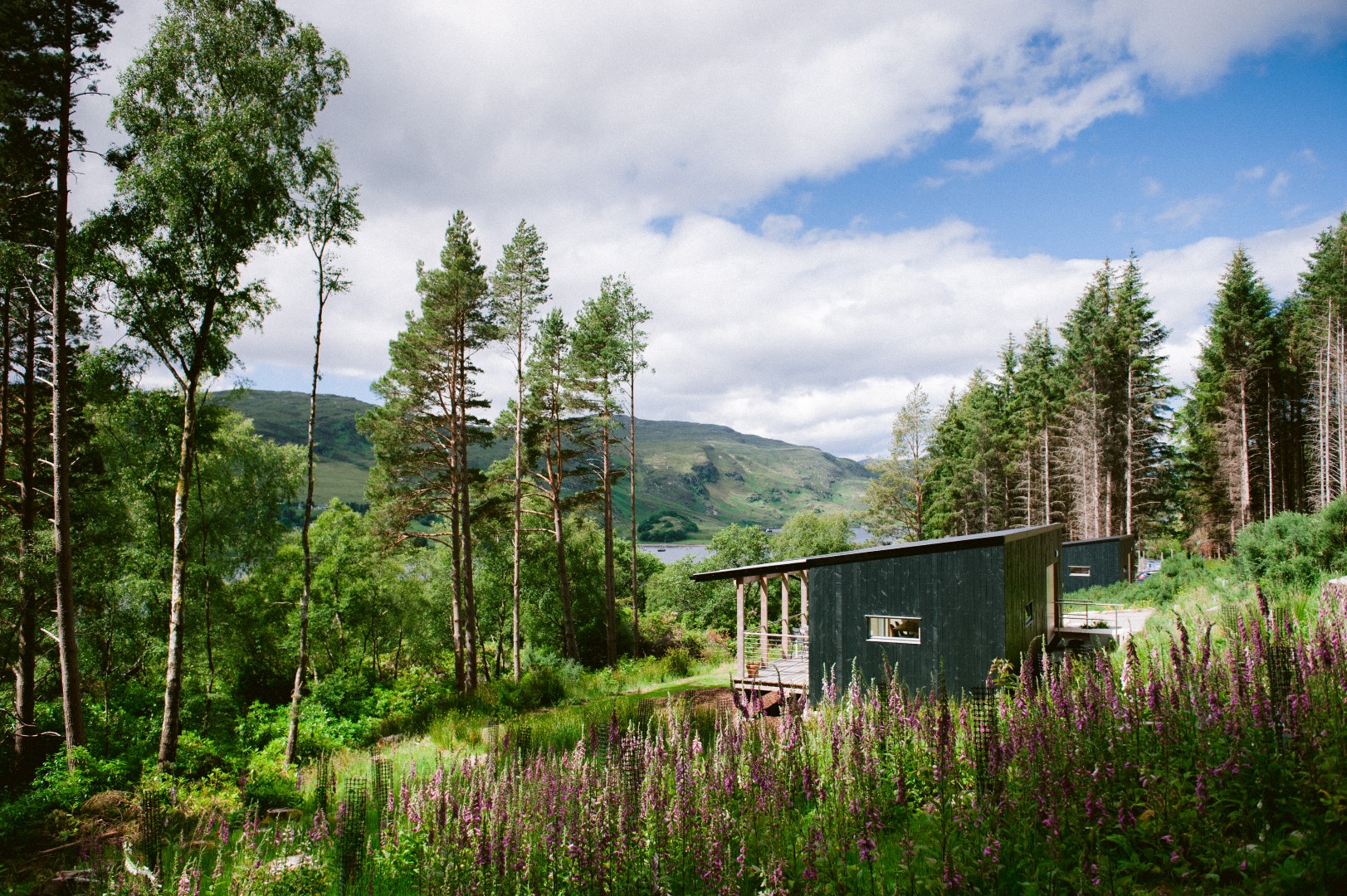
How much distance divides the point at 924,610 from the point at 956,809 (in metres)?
9.43

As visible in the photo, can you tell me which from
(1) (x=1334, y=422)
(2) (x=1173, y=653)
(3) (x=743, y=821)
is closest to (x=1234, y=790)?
(2) (x=1173, y=653)

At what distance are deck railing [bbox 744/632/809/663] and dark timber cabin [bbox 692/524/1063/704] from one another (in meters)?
2.10

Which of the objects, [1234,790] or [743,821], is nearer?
[1234,790]

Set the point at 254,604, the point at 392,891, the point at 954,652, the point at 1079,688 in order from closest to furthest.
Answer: the point at 1079,688, the point at 392,891, the point at 954,652, the point at 254,604

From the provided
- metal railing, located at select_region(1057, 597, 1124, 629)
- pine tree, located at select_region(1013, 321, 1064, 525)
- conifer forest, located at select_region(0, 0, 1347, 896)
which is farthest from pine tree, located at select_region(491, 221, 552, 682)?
pine tree, located at select_region(1013, 321, 1064, 525)

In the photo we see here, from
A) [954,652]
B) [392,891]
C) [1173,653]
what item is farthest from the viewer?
[954,652]

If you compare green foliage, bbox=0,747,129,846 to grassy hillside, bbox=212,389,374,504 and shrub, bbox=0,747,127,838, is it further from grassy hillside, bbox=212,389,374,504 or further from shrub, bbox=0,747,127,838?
grassy hillside, bbox=212,389,374,504

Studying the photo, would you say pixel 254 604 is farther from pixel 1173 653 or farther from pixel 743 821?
pixel 1173 653

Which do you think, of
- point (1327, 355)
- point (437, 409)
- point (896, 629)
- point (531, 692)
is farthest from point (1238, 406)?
point (437, 409)

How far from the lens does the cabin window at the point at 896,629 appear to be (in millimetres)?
12750

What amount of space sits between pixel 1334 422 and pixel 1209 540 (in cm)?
707

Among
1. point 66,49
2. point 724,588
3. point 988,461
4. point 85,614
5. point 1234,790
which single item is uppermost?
point 66,49

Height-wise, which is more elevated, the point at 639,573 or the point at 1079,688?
the point at 1079,688

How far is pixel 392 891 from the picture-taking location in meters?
5.06
